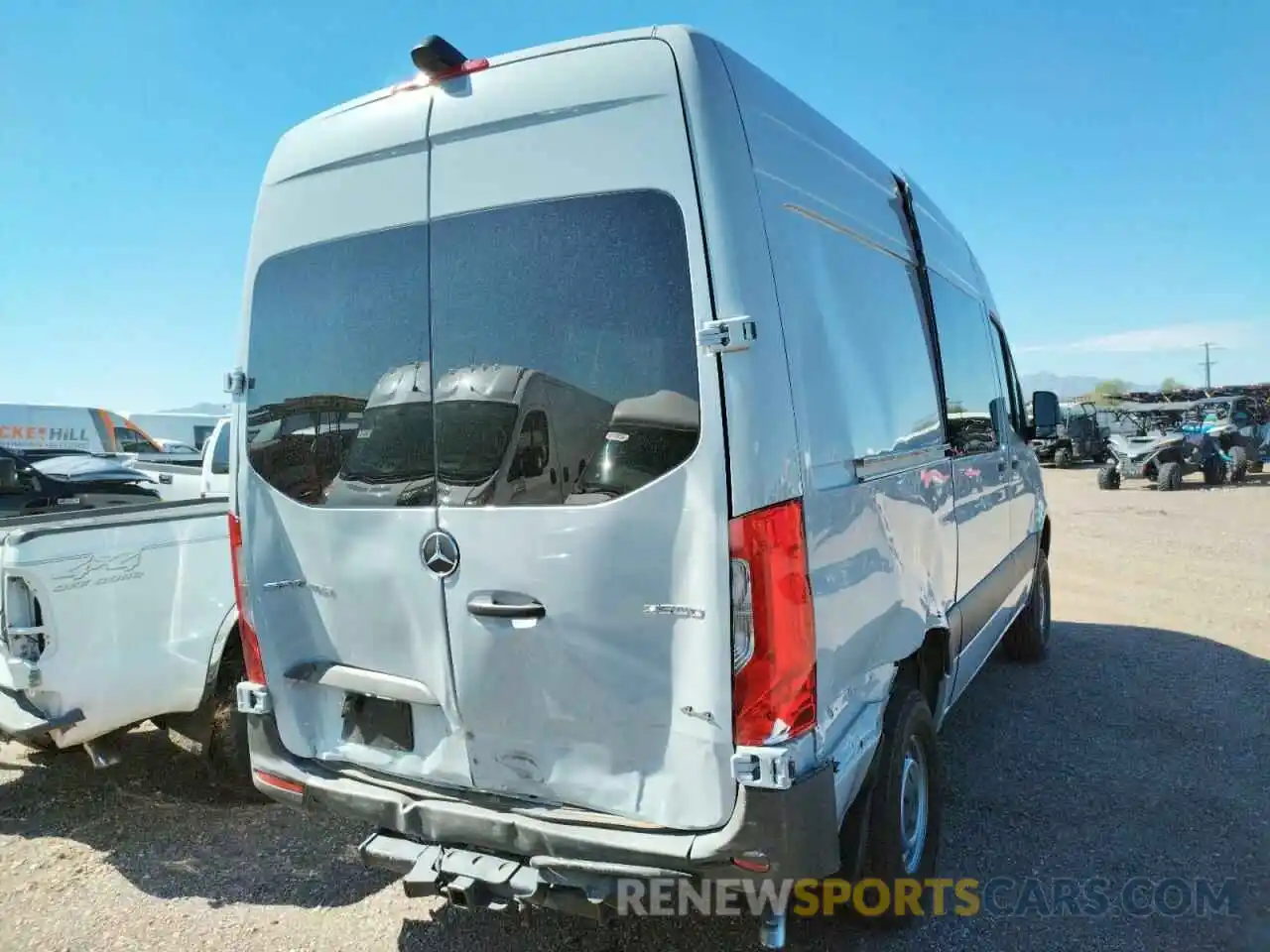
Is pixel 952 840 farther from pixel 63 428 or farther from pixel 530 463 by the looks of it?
pixel 63 428

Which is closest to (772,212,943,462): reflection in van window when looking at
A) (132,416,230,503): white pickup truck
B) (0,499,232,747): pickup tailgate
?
(0,499,232,747): pickup tailgate

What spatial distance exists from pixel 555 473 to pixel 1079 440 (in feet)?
99.6

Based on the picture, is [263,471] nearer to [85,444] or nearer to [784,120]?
[784,120]

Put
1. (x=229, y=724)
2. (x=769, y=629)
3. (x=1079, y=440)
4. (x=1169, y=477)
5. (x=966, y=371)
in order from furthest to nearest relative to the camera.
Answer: (x=1079, y=440), (x=1169, y=477), (x=966, y=371), (x=229, y=724), (x=769, y=629)

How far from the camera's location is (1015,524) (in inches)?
209

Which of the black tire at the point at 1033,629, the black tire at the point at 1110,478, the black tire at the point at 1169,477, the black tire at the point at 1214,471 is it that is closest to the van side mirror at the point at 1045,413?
the black tire at the point at 1033,629

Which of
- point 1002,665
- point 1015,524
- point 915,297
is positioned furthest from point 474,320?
point 1002,665

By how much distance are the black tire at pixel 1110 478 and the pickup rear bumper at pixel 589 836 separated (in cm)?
2093

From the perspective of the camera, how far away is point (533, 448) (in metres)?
2.43

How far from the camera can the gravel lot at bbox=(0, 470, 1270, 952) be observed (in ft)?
10.2

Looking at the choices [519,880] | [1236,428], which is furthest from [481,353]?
[1236,428]

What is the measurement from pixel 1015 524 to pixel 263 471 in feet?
14.0

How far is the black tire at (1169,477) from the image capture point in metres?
19.6

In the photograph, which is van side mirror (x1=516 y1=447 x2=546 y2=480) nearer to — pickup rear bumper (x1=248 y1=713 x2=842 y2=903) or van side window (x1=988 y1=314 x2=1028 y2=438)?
pickup rear bumper (x1=248 y1=713 x2=842 y2=903)
